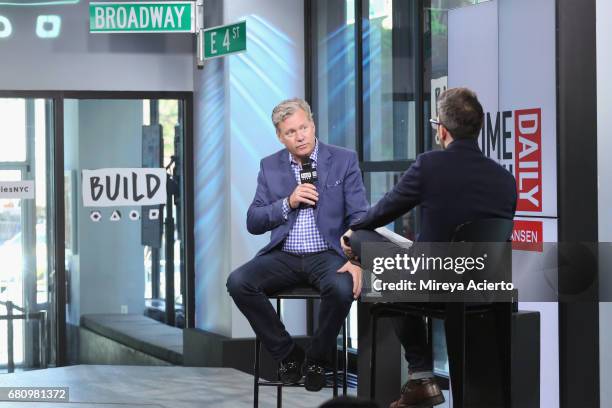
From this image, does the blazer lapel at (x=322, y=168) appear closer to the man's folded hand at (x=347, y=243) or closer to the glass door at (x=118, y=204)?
the man's folded hand at (x=347, y=243)

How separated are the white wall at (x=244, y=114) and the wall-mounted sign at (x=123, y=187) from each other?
0.62m

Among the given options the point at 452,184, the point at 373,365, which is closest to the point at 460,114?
the point at 452,184

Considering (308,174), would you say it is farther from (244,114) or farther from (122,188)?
(122,188)

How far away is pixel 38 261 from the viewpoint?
788cm

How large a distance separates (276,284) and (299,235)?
8.8 inches

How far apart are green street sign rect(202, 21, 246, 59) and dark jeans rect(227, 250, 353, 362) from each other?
234cm

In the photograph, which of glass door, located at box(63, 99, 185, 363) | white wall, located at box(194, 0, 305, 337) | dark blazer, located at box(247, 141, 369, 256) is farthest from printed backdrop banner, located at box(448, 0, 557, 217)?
glass door, located at box(63, 99, 185, 363)

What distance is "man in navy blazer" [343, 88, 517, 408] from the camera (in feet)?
12.3

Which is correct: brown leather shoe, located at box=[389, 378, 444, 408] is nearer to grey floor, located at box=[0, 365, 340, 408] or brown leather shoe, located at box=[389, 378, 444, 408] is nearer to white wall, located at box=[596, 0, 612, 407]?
white wall, located at box=[596, 0, 612, 407]

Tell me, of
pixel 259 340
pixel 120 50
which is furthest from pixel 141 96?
pixel 259 340

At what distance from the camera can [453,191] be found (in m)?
3.76

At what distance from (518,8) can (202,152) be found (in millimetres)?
3293

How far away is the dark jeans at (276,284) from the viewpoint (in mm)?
4523

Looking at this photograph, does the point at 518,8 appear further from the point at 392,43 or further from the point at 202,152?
the point at 202,152
